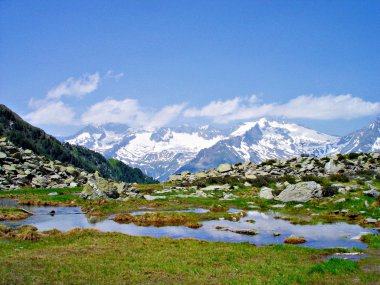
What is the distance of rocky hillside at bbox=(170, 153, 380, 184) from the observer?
9469 centimetres

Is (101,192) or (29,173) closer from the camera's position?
(101,192)

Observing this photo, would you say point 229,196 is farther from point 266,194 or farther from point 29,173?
point 29,173

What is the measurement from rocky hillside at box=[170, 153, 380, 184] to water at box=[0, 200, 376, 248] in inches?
1625

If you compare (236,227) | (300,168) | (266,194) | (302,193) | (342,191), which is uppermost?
(300,168)

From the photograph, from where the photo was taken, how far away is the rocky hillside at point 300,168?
311 ft

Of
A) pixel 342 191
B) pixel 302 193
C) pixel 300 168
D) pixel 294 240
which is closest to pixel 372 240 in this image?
pixel 294 240

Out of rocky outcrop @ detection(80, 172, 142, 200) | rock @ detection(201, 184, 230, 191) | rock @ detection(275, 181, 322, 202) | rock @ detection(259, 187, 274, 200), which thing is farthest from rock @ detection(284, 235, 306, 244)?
rock @ detection(201, 184, 230, 191)

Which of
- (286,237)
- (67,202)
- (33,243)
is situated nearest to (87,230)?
(33,243)

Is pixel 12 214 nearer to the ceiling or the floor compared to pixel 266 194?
nearer to the floor

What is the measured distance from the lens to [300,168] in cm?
10525

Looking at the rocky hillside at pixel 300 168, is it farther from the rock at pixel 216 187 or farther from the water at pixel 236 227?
the water at pixel 236 227

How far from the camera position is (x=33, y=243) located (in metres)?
36.0

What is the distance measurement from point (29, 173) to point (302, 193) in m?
70.4

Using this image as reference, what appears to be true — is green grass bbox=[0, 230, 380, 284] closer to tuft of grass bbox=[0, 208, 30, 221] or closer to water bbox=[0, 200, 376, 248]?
water bbox=[0, 200, 376, 248]
